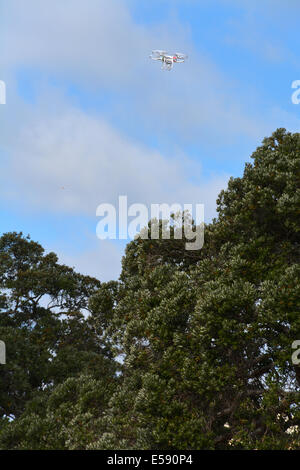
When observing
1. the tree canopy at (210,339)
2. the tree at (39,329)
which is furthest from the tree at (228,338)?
the tree at (39,329)

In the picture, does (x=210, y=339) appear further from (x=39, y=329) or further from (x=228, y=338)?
(x=39, y=329)

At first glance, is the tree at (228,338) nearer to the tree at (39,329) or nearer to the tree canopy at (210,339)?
the tree canopy at (210,339)

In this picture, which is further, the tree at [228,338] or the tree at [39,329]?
the tree at [39,329]

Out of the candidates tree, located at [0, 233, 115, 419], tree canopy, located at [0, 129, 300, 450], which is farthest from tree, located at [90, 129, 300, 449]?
tree, located at [0, 233, 115, 419]

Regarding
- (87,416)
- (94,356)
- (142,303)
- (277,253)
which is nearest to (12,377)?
(94,356)

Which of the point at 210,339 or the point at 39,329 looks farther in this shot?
the point at 39,329

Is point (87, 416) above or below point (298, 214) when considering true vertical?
below

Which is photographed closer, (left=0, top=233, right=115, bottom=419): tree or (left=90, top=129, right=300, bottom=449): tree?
(left=90, top=129, right=300, bottom=449): tree

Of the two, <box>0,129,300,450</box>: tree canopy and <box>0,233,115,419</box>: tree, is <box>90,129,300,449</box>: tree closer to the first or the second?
<box>0,129,300,450</box>: tree canopy

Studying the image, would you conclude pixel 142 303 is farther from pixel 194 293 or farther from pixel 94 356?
pixel 94 356

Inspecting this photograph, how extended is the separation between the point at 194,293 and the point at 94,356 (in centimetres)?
1392

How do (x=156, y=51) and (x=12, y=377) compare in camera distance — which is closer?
(x=12, y=377)

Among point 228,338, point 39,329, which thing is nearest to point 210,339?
point 228,338

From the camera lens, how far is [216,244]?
2244cm
